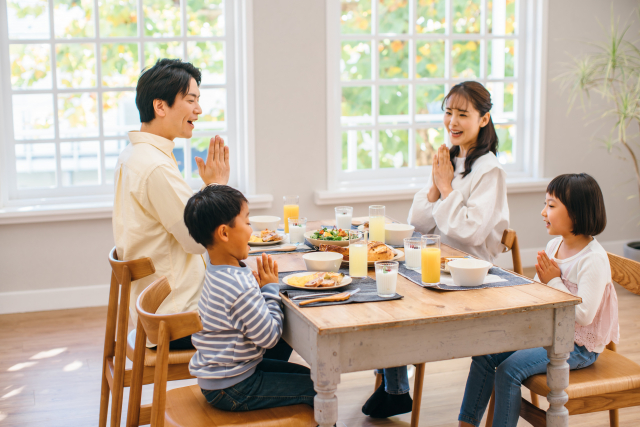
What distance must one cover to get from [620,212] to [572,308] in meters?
3.59

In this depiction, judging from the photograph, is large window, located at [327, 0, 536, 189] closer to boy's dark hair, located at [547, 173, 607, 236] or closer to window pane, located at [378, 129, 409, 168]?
window pane, located at [378, 129, 409, 168]

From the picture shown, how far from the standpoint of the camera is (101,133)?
13.2 ft

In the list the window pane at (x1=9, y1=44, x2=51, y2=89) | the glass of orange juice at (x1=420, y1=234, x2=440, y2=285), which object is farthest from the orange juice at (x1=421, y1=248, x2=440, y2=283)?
the window pane at (x1=9, y1=44, x2=51, y2=89)

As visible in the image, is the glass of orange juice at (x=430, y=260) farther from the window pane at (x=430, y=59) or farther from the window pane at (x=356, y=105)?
the window pane at (x=430, y=59)

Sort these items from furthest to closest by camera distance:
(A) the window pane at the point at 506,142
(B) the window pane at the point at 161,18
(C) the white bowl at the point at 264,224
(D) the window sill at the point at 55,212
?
(A) the window pane at the point at 506,142 → (B) the window pane at the point at 161,18 → (D) the window sill at the point at 55,212 → (C) the white bowl at the point at 264,224

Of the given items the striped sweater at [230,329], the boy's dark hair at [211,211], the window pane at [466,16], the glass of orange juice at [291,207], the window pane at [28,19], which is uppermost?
the window pane at [466,16]

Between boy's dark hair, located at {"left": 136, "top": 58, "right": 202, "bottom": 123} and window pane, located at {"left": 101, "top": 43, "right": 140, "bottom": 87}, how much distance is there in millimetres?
1909

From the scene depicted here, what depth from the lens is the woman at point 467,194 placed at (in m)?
2.51

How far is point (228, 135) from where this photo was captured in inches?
166

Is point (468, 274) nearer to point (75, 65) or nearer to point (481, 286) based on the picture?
point (481, 286)

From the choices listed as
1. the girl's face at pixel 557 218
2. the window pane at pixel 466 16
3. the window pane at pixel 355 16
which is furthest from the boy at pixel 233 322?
the window pane at pixel 466 16

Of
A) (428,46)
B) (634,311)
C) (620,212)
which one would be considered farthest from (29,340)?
(620,212)

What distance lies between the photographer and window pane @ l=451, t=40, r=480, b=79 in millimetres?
4516

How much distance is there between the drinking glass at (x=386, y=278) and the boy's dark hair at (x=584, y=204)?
0.64 meters
